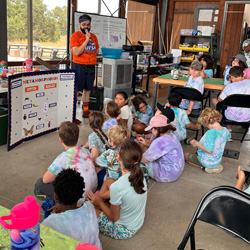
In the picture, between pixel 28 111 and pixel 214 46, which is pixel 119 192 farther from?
pixel 214 46

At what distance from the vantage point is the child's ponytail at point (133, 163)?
1.94 meters

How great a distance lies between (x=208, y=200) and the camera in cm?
142

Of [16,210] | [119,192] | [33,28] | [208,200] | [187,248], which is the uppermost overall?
[33,28]

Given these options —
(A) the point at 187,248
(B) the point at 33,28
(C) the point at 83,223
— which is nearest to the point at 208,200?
(C) the point at 83,223

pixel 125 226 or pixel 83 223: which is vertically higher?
pixel 83 223

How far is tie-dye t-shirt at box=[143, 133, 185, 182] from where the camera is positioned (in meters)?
2.86

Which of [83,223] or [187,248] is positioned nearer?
[83,223]

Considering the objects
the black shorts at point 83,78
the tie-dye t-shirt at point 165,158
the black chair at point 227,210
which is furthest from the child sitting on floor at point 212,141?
the black shorts at point 83,78

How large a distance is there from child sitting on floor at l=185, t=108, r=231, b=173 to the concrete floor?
13 cm

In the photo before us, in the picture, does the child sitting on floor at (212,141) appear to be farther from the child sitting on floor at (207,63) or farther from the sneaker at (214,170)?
the child sitting on floor at (207,63)

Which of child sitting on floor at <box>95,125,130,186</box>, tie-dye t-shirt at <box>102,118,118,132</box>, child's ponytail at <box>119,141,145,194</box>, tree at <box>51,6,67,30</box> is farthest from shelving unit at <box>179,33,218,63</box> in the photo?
child's ponytail at <box>119,141,145,194</box>

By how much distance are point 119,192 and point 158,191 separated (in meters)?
1.03

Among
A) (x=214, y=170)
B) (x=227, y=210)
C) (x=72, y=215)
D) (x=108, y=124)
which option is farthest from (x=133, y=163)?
Result: (x=214, y=170)

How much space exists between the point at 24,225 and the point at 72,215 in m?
0.65
